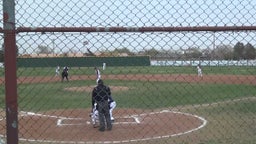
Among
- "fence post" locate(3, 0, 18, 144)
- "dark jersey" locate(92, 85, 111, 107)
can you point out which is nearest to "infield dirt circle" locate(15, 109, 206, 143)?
"dark jersey" locate(92, 85, 111, 107)

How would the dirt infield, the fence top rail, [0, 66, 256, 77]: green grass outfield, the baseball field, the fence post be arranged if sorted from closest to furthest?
the fence post → the fence top rail → [0, 66, 256, 77]: green grass outfield → the baseball field → the dirt infield

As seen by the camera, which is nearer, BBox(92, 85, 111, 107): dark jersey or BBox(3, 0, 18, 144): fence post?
BBox(3, 0, 18, 144): fence post

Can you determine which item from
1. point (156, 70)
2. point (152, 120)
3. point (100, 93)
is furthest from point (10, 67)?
point (156, 70)

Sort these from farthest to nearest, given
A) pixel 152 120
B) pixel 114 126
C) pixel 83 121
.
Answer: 1. pixel 152 120
2. pixel 83 121
3. pixel 114 126

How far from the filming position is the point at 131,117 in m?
15.6

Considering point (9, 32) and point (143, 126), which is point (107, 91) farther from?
point (9, 32)

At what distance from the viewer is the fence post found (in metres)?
3.84

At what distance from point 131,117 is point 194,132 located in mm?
3305

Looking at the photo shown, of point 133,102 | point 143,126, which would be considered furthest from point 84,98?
point 143,126

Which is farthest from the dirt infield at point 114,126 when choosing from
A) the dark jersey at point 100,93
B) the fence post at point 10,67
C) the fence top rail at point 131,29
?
the fence top rail at point 131,29

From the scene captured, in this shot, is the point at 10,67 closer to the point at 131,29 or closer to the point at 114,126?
the point at 131,29

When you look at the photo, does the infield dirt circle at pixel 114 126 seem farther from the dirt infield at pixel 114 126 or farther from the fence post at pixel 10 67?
the fence post at pixel 10 67

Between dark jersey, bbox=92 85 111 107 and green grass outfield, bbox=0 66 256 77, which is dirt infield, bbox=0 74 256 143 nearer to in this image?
dark jersey, bbox=92 85 111 107

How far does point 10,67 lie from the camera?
3900 millimetres
